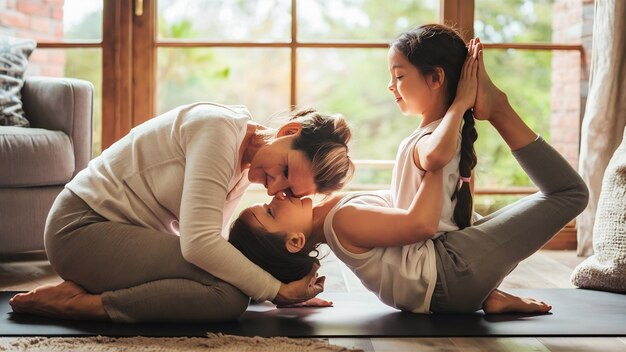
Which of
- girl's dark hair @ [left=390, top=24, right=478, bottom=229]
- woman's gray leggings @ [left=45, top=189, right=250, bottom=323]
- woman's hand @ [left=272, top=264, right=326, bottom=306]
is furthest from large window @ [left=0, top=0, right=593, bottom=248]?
woman's gray leggings @ [left=45, top=189, right=250, bottom=323]

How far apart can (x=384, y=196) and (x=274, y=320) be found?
0.45 m

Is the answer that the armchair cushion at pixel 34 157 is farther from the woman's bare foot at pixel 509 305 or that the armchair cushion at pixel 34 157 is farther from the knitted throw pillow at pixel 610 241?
the knitted throw pillow at pixel 610 241

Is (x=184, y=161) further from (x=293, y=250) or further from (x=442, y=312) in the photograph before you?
(x=442, y=312)

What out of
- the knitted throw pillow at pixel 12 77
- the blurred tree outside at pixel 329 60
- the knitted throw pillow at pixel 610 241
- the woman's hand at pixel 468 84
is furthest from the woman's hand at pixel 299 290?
the blurred tree outside at pixel 329 60

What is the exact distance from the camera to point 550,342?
1697 millimetres

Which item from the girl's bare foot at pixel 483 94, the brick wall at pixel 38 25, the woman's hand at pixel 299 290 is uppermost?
the brick wall at pixel 38 25

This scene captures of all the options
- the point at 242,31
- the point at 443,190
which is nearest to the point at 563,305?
the point at 443,190

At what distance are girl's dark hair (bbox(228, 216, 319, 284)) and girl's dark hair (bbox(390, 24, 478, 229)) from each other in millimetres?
433

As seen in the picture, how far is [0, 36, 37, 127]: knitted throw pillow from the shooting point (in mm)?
2826

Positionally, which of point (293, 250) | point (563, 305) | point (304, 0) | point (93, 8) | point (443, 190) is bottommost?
point (563, 305)

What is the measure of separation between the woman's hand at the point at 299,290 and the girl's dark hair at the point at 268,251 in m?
0.03

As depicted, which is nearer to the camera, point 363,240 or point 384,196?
point 363,240

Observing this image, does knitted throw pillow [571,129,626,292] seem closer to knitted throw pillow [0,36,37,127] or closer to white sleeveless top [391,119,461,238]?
white sleeveless top [391,119,461,238]

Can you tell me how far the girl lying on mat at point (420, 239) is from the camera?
71.9 inches
